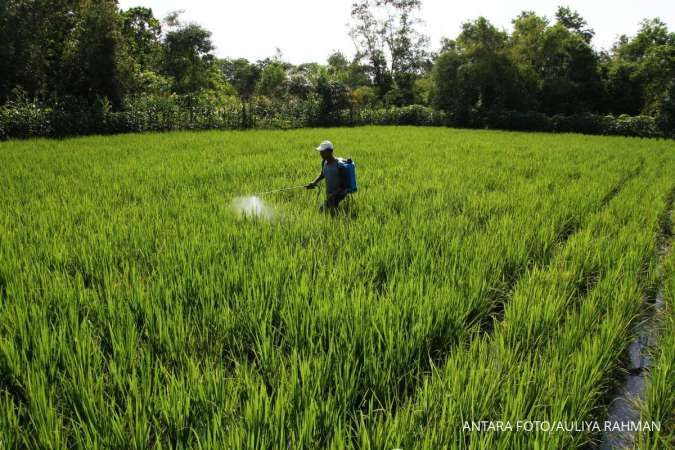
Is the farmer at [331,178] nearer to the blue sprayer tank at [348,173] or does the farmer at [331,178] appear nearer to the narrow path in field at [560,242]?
the blue sprayer tank at [348,173]

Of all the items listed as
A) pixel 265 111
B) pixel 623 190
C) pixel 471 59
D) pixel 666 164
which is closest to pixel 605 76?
pixel 471 59

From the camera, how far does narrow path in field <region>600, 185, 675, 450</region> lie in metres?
1.38

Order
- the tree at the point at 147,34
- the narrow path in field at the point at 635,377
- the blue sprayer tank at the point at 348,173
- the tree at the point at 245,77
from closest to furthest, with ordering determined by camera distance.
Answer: the narrow path in field at the point at 635,377, the blue sprayer tank at the point at 348,173, the tree at the point at 147,34, the tree at the point at 245,77

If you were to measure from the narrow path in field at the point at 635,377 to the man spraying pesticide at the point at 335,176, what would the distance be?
2542 millimetres

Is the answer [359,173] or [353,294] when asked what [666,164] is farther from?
[353,294]

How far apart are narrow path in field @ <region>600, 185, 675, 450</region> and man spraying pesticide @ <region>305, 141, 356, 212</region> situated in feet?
8.34

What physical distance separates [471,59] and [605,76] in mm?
9154

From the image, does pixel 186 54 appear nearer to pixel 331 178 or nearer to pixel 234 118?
pixel 234 118

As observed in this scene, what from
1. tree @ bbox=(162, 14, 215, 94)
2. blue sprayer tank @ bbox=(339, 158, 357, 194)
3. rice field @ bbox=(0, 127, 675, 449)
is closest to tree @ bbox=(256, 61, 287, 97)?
tree @ bbox=(162, 14, 215, 94)

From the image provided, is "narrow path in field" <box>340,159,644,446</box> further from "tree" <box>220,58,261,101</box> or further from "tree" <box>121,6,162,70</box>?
"tree" <box>220,58,261,101</box>

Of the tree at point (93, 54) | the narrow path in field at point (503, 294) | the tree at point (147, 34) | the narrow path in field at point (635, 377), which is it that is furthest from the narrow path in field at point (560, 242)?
the tree at point (147, 34)

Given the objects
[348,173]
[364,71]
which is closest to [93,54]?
[348,173]

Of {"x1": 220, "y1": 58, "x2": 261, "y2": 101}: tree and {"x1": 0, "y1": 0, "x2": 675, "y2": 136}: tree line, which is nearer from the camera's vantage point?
{"x1": 0, "y1": 0, "x2": 675, "y2": 136}: tree line

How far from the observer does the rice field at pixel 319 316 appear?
1.17 metres
